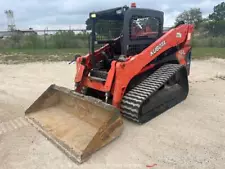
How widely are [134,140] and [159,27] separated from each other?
2.51 meters

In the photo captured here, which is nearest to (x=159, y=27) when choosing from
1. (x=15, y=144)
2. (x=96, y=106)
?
(x=96, y=106)

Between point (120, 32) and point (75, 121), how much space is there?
76.0 inches

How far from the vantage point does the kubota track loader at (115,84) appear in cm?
329

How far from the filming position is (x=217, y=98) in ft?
17.2

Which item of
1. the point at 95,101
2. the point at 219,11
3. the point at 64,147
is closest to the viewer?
the point at 64,147

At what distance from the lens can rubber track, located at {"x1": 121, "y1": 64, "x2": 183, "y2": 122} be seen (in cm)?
362

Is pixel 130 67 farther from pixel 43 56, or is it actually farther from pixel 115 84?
pixel 43 56

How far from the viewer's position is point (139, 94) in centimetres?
376

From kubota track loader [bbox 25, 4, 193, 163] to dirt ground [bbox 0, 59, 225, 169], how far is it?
156mm

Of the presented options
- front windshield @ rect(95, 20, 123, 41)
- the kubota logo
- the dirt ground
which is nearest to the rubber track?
the dirt ground

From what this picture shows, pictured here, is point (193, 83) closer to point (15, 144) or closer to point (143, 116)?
point (143, 116)

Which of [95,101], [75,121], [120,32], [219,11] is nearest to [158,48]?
[120,32]

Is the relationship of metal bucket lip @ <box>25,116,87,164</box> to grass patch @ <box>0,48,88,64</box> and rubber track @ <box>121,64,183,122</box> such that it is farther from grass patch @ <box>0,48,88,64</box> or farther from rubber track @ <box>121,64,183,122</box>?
grass patch @ <box>0,48,88,64</box>

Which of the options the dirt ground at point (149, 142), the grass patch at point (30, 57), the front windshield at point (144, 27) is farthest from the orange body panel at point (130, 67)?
the grass patch at point (30, 57)
